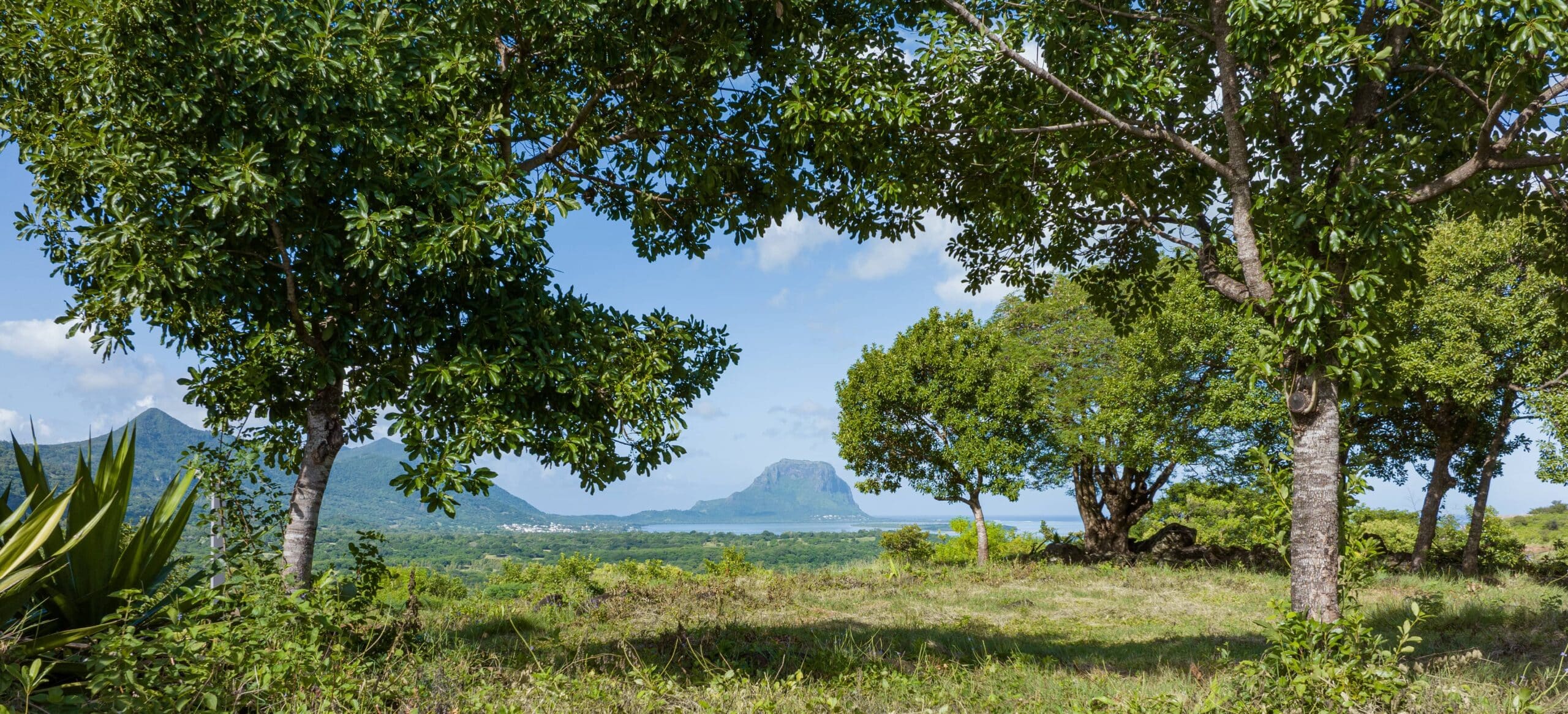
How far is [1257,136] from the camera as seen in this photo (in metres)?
8.69

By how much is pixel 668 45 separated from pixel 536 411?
3.55m

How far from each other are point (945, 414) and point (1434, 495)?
12419 millimetres

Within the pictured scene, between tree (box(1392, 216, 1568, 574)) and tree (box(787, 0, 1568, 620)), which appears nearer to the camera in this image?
tree (box(787, 0, 1568, 620))

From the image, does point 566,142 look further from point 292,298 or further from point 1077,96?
point 1077,96

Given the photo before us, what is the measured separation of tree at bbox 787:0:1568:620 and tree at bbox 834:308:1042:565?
43.7ft

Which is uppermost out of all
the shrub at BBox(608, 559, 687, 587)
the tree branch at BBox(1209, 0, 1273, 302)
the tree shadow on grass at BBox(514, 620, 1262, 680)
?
the tree branch at BBox(1209, 0, 1273, 302)

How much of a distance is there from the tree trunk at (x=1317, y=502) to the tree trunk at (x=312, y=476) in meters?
8.80

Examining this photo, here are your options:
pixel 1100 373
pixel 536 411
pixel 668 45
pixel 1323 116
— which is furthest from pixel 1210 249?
pixel 1100 373

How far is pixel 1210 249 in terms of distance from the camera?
8.62m

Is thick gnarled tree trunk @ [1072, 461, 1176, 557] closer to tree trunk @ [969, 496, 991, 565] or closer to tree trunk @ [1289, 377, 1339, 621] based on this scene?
tree trunk @ [969, 496, 991, 565]

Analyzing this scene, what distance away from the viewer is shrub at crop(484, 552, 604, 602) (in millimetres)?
15898

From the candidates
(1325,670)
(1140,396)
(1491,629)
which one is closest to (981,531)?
(1140,396)

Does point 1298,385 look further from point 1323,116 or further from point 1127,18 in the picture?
point 1127,18

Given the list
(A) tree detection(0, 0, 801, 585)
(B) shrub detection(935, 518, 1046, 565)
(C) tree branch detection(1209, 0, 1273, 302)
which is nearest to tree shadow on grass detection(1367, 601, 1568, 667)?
(C) tree branch detection(1209, 0, 1273, 302)
